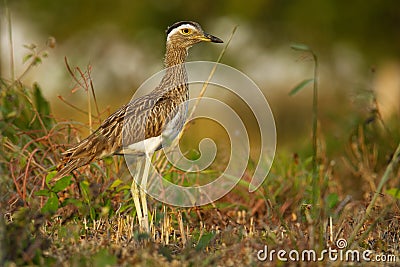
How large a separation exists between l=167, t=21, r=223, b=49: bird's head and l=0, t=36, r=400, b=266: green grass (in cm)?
83

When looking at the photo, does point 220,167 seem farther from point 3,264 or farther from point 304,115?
point 304,115

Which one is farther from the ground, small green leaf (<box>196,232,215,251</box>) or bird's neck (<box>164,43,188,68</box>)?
bird's neck (<box>164,43,188,68</box>)

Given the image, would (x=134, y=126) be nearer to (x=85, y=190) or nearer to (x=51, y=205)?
(x=85, y=190)

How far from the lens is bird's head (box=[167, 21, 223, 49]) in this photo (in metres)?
5.19

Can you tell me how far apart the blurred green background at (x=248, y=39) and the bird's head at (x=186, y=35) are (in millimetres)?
9847

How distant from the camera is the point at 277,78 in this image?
16547 millimetres

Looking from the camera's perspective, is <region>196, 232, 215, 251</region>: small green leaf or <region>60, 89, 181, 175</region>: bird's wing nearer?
<region>196, 232, 215, 251</region>: small green leaf

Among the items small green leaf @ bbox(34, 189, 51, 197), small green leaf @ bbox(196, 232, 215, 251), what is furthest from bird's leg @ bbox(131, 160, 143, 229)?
small green leaf @ bbox(196, 232, 215, 251)

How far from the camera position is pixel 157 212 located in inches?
191

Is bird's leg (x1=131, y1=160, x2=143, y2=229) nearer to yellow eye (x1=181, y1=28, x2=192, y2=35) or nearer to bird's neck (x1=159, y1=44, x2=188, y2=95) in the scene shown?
bird's neck (x1=159, y1=44, x2=188, y2=95)

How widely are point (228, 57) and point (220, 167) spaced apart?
1007 cm

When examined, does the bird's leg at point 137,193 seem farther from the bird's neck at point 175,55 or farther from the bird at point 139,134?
the bird's neck at point 175,55

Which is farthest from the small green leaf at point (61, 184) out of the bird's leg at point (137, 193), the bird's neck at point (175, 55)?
the bird's neck at point (175, 55)

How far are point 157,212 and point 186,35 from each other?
139cm
